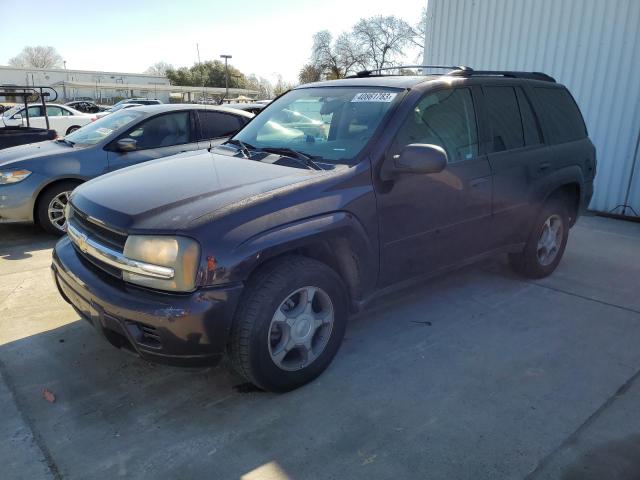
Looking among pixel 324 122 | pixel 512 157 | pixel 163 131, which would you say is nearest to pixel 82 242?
pixel 324 122

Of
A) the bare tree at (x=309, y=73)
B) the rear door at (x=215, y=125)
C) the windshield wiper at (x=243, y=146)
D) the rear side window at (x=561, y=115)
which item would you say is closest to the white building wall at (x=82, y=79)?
the bare tree at (x=309, y=73)

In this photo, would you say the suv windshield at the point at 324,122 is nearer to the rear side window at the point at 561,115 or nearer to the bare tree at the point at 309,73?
the rear side window at the point at 561,115

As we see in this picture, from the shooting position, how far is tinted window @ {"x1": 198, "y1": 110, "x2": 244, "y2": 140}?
6531 millimetres

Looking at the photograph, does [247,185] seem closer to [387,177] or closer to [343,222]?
[343,222]

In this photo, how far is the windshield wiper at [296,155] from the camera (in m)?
3.10

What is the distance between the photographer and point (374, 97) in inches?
135

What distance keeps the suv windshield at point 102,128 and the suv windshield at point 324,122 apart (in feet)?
9.56

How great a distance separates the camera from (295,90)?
4.25m

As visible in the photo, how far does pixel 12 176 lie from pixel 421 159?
189 inches

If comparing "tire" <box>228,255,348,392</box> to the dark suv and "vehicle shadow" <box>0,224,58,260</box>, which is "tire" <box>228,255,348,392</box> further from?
"vehicle shadow" <box>0,224,58,260</box>

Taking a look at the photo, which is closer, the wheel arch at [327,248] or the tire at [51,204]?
the wheel arch at [327,248]

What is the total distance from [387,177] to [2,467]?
250 centimetres

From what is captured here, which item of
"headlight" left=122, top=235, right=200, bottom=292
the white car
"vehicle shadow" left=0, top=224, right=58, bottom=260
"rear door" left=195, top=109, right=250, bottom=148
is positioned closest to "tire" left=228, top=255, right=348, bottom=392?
"headlight" left=122, top=235, right=200, bottom=292

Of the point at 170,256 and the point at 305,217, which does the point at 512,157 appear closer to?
the point at 305,217
